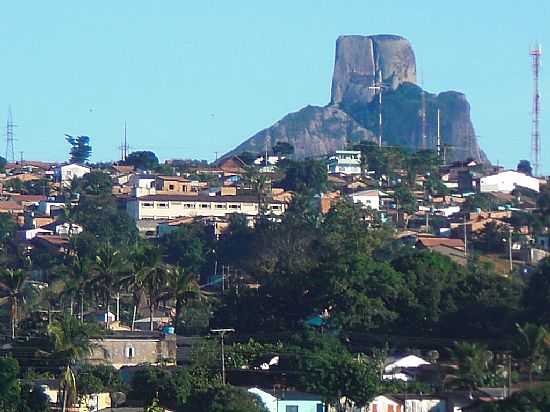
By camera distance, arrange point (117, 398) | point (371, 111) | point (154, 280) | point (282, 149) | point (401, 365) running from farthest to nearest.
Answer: point (371, 111)
point (282, 149)
point (154, 280)
point (401, 365)
point (117, 398)

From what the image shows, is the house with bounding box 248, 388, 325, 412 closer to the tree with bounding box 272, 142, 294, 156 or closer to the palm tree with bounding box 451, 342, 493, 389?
the palm tree with bounding box 451, 342, 493, 389

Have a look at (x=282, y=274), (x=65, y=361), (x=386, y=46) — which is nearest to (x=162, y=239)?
(x=282, y=274)

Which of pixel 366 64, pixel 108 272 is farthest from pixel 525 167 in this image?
pixel 366 64

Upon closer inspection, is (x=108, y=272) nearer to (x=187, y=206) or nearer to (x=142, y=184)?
(x=187, y=206)

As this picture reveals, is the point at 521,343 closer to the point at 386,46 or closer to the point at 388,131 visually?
the point at 388,131

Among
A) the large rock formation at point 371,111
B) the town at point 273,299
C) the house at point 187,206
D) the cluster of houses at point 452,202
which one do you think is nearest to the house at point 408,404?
the town at point 273,299
